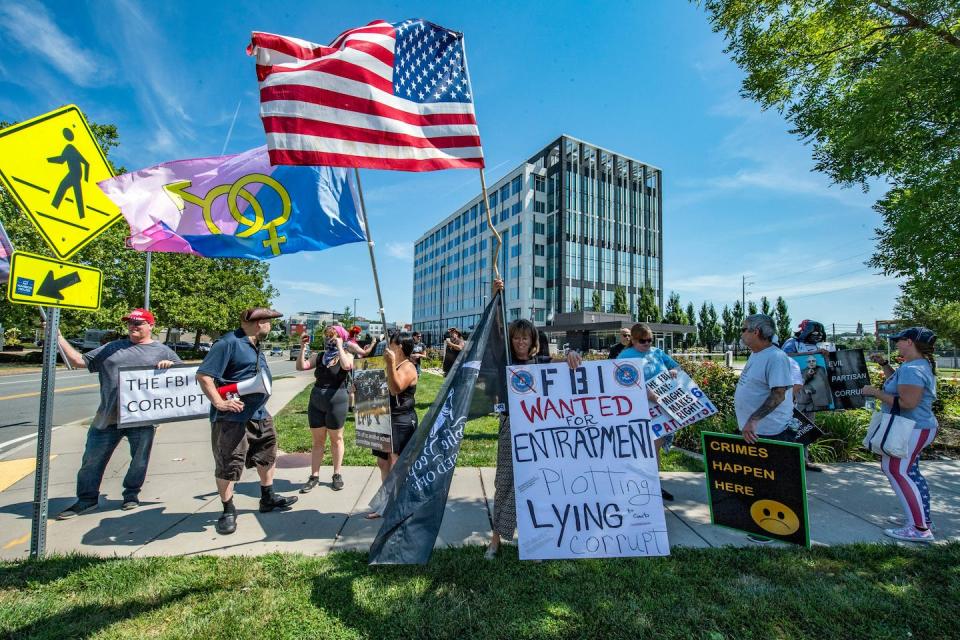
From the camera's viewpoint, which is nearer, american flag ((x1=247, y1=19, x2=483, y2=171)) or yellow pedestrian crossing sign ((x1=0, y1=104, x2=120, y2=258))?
yellow pedestrian crossing sign ((x1=0, y1=104, x2=120, y2=258))

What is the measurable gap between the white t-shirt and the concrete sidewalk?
3.59ft

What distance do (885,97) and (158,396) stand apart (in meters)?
9.65

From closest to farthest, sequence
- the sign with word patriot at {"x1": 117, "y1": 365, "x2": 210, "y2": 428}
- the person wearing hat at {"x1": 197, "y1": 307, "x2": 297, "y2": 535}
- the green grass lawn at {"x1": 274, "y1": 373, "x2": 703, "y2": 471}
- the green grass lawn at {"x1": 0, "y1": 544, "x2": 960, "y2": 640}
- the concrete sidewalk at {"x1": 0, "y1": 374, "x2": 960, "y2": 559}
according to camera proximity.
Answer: the green grass lawn at {"x1": 0, "y1": 544, "x2": 960, "y2": 640}
the concrete sidewalk at {"x1": 0, "y1": 374, "x2": 960, "y2": 559}
the person wearing hat at {"x1": 197, "y1": 307, "x2": 297, "y2": 535}
the sign with word patriot at {"x1": 117, "y1": 365, "x2": 210, "y2": 428}
the green grass lawn at {"x1": 274, "y1": 373, "x2": 703, "y2": 471}

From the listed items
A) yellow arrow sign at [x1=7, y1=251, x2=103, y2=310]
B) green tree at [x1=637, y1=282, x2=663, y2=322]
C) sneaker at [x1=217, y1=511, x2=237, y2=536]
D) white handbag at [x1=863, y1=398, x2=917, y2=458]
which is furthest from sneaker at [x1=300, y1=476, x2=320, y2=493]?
green tree at [x1=637, y1=282, x2=663, y2=322]

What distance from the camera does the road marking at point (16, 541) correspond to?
376cm

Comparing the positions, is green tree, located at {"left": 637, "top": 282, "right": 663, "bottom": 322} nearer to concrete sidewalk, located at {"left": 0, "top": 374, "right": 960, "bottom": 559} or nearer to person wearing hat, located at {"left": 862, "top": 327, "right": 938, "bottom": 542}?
concrete sidewalk, located at {"left": 0, "top": 374, "right": 960, "bottom": 559}

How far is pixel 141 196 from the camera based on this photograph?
4.54 meters

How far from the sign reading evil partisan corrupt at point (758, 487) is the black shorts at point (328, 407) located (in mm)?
3815

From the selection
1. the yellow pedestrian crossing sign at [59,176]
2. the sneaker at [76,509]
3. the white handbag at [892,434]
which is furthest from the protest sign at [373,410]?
the white handbag at [892,434]

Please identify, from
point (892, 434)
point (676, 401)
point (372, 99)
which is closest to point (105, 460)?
point (372, 99)

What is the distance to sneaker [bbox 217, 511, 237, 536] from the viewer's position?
402 cm

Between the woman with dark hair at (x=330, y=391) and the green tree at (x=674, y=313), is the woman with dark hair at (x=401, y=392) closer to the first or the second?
the woman with dark hair at (x=330, y=391)

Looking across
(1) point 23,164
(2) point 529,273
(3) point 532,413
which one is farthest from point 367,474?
A: (2) point 529,273

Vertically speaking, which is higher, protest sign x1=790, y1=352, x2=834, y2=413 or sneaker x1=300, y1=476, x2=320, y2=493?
protest sign x1=790, y1=352, x2=834, y2=413
